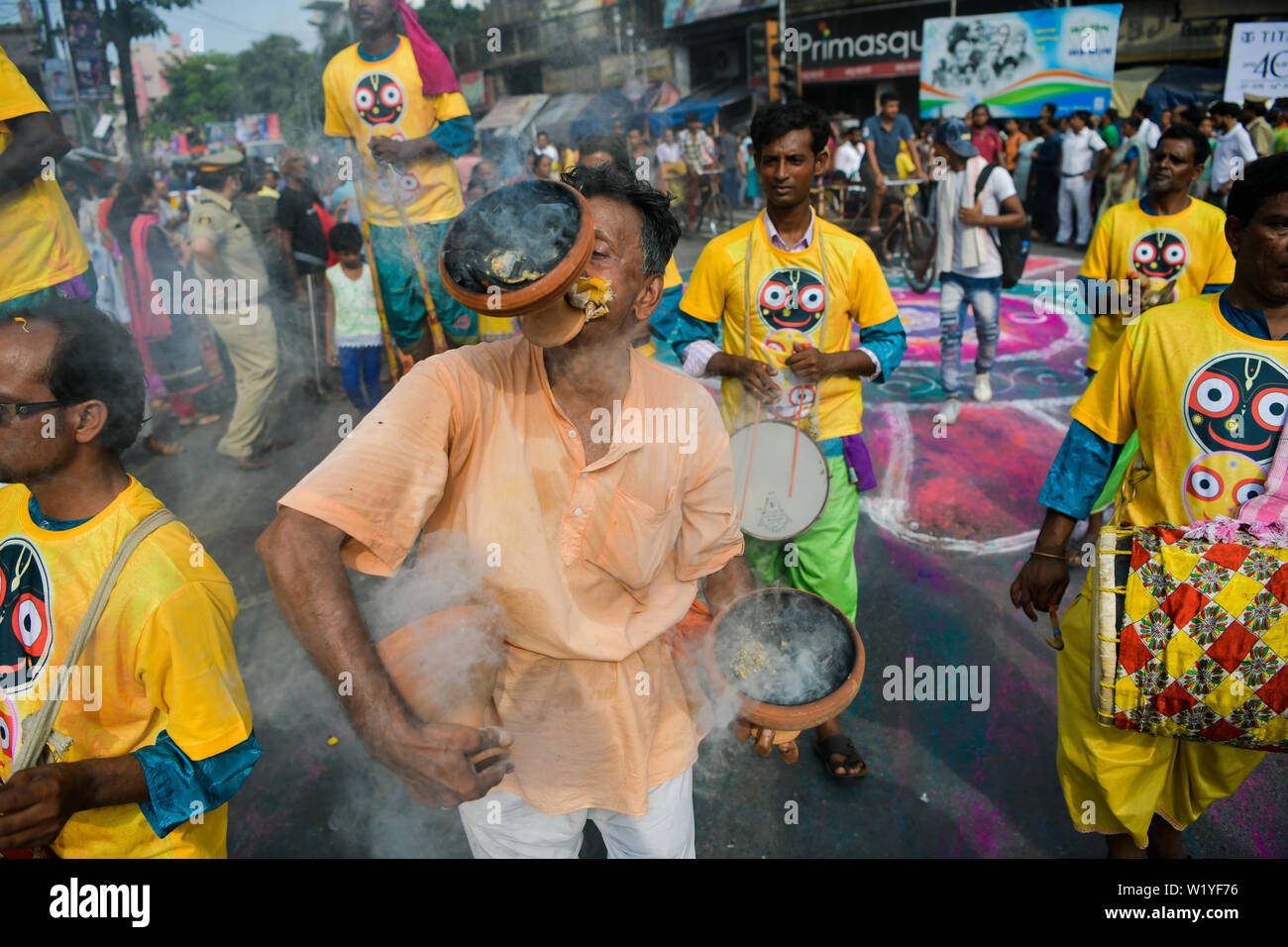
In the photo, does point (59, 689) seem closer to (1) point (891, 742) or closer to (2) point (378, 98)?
(1) point (891, 742)

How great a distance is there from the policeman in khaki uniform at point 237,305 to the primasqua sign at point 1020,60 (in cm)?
1400

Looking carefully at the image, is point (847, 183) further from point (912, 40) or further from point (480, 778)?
point (480, 778)

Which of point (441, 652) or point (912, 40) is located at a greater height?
point (912, 40)

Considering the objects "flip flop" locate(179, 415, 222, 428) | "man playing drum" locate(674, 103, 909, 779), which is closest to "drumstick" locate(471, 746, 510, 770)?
"man playing drum" locate(674, 103, 909, 779)

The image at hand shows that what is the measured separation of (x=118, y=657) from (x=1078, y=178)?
14796mm

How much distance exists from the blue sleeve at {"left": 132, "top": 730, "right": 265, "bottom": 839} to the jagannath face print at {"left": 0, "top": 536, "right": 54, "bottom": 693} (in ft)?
1.01

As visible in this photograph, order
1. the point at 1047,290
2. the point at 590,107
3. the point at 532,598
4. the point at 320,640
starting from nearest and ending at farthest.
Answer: the point at 320,640 < the point at 532,598 < the point at 1047,290 < the point at 590,107

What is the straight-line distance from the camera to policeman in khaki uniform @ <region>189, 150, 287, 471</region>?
6.27 metres

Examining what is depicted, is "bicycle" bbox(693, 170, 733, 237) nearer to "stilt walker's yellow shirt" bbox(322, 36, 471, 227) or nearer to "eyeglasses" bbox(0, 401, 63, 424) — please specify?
"stilt walker's yellow shirt" bbox(322, 36, 471, 227)

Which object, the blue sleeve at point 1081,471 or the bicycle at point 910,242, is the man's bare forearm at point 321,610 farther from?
the bicycle at point 910,242

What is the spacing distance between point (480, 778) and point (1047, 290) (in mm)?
10556

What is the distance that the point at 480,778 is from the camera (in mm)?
1490

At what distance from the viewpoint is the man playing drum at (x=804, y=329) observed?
3504 mm
